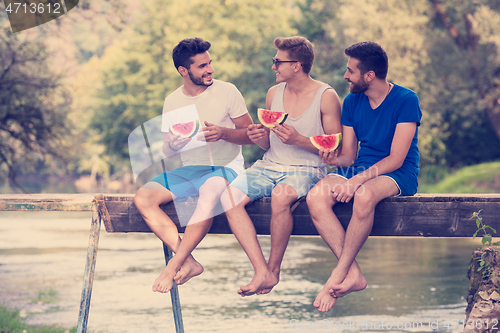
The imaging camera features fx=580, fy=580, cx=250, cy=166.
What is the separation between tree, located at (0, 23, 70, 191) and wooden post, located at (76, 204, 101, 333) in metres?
9.33

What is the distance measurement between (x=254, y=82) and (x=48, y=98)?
1626cm

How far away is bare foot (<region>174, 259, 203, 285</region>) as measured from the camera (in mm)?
4359

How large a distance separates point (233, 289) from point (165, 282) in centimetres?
485

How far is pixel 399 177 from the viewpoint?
439cm

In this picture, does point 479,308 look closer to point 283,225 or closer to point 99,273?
point 283,225

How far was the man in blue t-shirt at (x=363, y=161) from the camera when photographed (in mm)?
4121

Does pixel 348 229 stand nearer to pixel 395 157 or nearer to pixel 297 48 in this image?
pixel 395 157

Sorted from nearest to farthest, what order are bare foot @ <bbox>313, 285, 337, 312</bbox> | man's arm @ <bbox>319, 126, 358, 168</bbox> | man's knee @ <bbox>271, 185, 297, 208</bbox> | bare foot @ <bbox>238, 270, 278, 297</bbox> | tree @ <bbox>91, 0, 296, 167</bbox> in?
bare foot @ <bbox>313, 285, 337, 312</bbox> → bare foot @ <bbox>238, 270, 278, 297</bbox> → man's knee @ <bbox>271, 185, 297, 208</bbox> → man's arm @ <bbox>319, 126, 358, 168</bbox> → tree @ <bbox>91, 0, 296, 167</bbox>

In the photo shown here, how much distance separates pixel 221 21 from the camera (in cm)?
3709

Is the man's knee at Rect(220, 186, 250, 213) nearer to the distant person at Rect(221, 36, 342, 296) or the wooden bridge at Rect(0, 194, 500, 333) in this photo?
the distant person at Rect(221, 36, 342, 296)

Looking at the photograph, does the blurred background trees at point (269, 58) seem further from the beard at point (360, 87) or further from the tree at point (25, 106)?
the beard at point (360, 87)

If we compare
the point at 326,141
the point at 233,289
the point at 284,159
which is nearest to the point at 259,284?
the point at 284,159

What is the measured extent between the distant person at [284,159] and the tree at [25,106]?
1006 cm

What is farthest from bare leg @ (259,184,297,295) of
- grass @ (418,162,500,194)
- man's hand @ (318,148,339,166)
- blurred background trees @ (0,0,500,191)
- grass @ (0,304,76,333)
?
grass @ (418,162,500,194)
